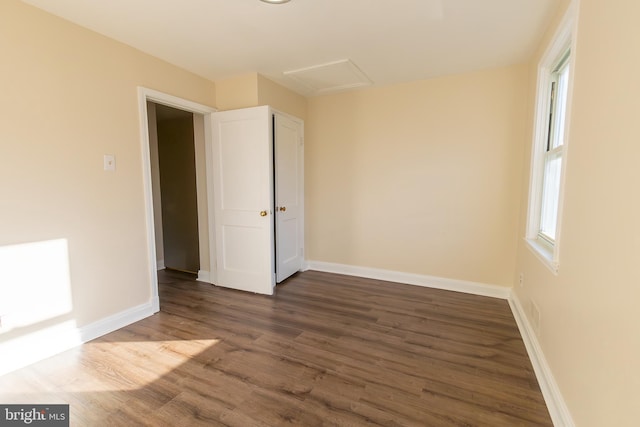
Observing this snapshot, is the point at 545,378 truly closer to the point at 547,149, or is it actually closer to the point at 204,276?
the point at 547,149

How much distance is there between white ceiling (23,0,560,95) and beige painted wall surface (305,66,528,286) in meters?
0.42

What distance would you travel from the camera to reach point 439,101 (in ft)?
11.1

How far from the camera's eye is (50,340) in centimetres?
216

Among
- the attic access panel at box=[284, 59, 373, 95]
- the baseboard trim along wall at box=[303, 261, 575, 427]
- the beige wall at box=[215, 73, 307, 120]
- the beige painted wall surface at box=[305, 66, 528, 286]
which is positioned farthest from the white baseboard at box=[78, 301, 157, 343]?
the attic access panel at box=[284, 59, 373, 95]

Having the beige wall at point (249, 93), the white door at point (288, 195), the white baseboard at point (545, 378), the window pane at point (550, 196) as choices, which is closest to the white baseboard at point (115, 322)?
the white door at point (288, 195)

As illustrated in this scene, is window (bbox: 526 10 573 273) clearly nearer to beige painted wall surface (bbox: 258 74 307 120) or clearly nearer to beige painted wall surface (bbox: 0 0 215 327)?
beige painted wall surface (bbox: 258 74 307 120)

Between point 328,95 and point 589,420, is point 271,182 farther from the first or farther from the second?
point 589,420

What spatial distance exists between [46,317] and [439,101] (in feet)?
13.5

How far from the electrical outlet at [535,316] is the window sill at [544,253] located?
39cm

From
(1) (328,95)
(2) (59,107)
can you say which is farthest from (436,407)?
(1) (328,95)

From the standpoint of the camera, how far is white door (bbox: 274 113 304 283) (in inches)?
141

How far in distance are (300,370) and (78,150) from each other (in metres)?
2.35

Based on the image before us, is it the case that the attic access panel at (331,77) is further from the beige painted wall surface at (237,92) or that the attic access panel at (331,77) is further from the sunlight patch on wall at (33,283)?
the sunlight patch on wall at (33,283)

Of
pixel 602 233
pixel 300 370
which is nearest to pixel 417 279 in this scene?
pixel 300 370
